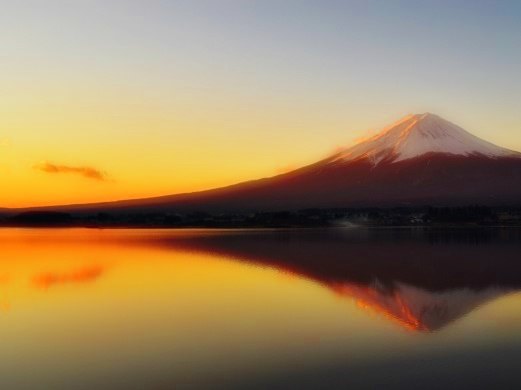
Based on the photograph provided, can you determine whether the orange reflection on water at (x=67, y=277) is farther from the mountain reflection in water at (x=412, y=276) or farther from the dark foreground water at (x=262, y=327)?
the mountain reflection in water at (x=412, y=276)

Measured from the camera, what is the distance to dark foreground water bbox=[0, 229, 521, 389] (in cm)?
597

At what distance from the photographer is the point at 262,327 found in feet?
27.7

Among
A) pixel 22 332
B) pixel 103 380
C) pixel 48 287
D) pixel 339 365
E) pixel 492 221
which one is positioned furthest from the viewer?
pixel 492 221

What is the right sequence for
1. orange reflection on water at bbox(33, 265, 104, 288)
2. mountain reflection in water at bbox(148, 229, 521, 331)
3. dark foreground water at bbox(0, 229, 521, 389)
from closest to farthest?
dark foreground water at bbox(0, 229, 521, 389)
mountain reflection in water at bbox(148, 229, 521, 331)
orange reflection on water at bbox(33, 265, 104, 288)

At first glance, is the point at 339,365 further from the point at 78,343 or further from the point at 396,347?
the point at 78,343

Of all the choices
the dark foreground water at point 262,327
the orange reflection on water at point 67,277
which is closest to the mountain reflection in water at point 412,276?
the dark foreground water at point 262,327

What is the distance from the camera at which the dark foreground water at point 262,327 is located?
5.97 metres

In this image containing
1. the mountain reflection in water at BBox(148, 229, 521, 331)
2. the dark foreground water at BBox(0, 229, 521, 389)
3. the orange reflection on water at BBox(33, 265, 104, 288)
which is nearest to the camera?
the dark foreground water at BBox(0, 229, 521, 389)

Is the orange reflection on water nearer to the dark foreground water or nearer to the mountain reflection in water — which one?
the dark foreground water

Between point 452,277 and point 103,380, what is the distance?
10273 mm

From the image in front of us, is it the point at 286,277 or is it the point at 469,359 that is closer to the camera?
the point at 469,359

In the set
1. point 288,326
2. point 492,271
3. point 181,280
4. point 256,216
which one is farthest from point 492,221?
point 288,326

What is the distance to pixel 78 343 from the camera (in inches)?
295

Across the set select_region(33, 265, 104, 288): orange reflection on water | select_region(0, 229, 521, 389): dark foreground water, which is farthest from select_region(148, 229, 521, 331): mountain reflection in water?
select_region(33, 265, 104, 288): orange reflection on water
